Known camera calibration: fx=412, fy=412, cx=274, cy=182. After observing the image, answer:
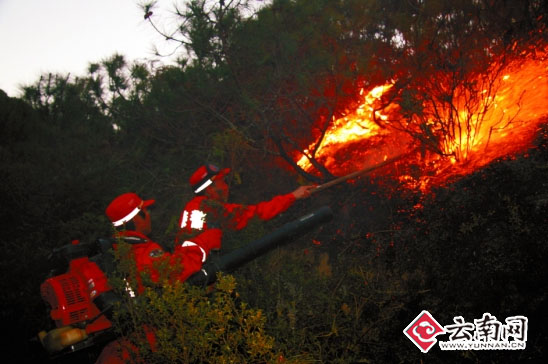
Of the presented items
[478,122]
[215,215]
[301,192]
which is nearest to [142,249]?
[215,215]

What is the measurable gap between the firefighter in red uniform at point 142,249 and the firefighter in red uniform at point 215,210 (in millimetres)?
169

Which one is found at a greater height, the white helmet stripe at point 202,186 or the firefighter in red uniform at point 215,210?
the white helmet stripe at point 202,186

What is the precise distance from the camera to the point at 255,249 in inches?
189

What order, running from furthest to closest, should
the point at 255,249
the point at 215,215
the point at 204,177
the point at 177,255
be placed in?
1. the point at 204,177
2. the point at 215,215
3. the point at 255,249
4. the point at 177,255

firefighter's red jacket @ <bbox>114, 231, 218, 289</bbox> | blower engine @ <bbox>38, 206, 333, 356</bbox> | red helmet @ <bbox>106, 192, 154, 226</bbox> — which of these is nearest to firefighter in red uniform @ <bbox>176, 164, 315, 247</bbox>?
firefighter's red jacket @ <bbox>114, 231, 218, 289</bbox>

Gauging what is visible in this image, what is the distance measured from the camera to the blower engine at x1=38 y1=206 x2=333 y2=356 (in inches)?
155

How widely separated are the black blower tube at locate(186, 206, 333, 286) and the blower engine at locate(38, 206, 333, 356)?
0.03ft

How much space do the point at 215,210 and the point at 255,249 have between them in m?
0.69

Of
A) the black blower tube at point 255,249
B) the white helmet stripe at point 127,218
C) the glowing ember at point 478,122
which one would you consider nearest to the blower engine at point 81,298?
the white helmet stripe at point 127,218

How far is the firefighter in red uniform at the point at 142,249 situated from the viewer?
163 inches

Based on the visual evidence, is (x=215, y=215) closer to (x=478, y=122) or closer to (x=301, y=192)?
(x=301, y=192)

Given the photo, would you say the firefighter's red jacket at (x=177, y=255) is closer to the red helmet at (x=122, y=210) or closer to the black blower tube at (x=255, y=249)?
the black blower tube at (x=255, y=249)

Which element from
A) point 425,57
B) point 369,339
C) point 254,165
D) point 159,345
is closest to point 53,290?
point 159,345

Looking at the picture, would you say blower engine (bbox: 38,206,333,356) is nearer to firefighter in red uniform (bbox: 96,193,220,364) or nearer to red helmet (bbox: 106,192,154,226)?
firefighter in red uniform (bbox: 96,193,220,364)
